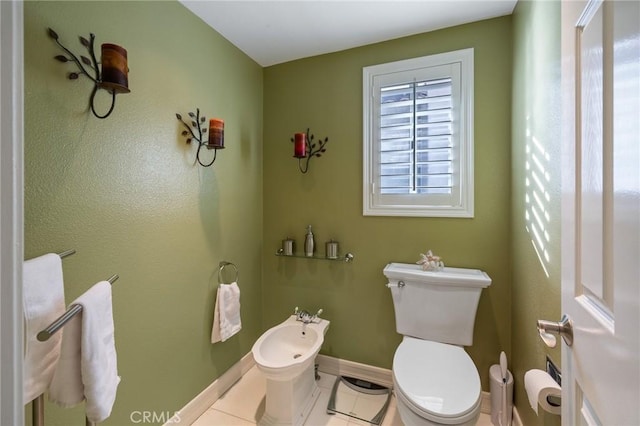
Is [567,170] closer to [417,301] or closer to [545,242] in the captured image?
[545,242]

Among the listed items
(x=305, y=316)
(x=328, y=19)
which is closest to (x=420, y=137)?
(x=328, y=19)

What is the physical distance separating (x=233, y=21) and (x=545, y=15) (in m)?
1.60

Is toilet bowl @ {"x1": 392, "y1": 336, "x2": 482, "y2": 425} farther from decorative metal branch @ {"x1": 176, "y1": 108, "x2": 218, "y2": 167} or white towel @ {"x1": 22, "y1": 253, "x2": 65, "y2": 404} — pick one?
decorative metal branch @ {"x1": 176, "y1": 108, "x2": 218, "y2": 167}

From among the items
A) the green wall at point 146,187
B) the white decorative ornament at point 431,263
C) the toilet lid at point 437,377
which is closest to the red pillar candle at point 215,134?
the green wall at point 146,187

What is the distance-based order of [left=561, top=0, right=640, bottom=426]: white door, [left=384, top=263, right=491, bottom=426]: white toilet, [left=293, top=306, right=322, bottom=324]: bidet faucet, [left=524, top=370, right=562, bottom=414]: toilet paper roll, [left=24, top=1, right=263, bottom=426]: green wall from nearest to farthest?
[left=561, top=0, right=640, bottom=426]: white door, [left=524, top=370, right=562, bottom=414]: toilet paper roll, [left=24, top=1, right=263, bottom=426]: green wall, [left=384, top=263, right=491, bottom=426]: white toilet, [left=293, top=306, right=322, bottom=324]: bidet faucet

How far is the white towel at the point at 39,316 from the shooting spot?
760mm

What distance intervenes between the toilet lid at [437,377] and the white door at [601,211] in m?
0.48

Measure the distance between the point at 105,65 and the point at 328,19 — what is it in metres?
1.23

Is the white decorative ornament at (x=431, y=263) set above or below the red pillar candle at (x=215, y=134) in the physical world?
below

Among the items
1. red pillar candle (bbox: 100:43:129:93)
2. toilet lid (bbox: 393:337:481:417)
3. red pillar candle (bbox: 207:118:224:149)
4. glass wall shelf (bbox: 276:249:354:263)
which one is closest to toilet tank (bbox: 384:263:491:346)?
toilet lid (bbox: 393:337:481:417)

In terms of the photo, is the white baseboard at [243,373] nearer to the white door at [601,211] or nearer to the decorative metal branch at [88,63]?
the white door at [601,211]

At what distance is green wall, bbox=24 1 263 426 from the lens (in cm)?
98

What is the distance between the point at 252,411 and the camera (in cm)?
164

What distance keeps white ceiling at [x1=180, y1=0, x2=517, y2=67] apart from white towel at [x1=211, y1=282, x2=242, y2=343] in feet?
5.44
